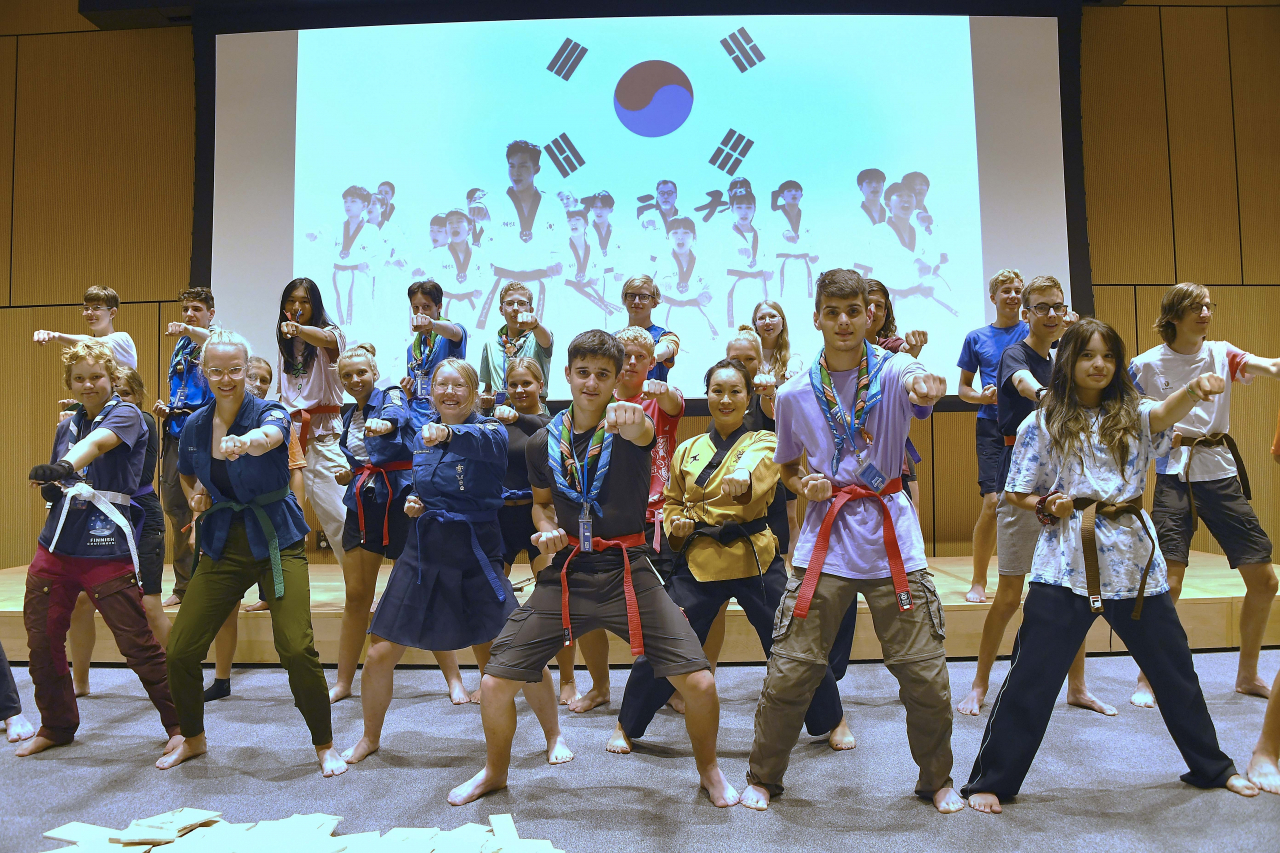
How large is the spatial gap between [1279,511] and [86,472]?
7.57 meters

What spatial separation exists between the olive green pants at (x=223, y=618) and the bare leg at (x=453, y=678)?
783mm

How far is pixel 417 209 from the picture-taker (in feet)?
18.5

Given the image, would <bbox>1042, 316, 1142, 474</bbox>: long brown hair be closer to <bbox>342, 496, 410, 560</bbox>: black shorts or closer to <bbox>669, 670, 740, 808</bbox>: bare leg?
<bbox>669, 670, 740, 808</bbox>: bare leg

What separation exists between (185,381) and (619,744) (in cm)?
313

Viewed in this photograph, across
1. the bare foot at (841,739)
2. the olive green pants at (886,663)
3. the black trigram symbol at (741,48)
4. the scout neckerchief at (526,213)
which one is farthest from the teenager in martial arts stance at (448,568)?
the black trigram symbol at (741,48)

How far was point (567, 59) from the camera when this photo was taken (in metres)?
5.71

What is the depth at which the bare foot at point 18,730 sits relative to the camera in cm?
299

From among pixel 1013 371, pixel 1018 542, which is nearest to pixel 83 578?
pixel 1018 542

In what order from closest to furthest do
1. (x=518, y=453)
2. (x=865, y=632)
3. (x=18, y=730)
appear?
(x=18, y=730), (x=518, y=453), (x=865, y=632)

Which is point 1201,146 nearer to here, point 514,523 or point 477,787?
point 514,523

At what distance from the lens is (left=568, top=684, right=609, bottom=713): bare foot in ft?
10.8

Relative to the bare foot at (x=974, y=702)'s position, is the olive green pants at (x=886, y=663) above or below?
above

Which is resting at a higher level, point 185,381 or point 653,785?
point 185,381

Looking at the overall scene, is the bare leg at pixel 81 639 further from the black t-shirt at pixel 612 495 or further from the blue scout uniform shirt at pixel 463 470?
the black t-shirt at pixel 612 495
